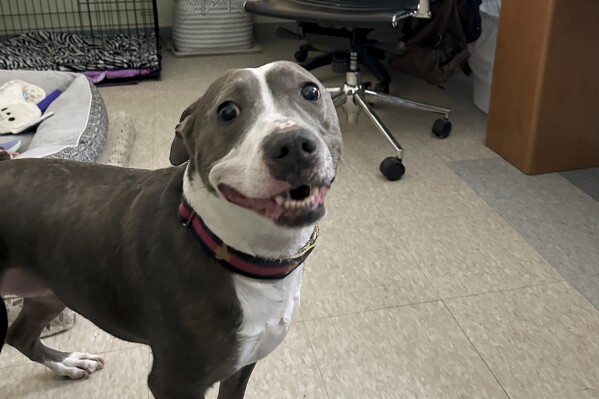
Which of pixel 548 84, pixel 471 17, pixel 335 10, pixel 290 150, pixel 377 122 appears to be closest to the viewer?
pixel 290 150

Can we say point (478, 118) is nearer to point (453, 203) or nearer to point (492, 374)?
point (453, 203)

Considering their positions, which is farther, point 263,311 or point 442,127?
point 442,127

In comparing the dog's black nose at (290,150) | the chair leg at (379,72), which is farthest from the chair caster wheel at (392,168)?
the dog's black nose at (290,150)

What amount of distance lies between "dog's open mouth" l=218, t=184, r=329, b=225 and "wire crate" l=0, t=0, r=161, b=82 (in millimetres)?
2705

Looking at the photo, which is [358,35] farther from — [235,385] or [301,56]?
[235,385]

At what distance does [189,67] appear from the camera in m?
3.63

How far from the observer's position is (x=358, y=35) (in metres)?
2.62

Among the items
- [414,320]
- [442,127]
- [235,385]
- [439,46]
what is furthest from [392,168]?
[235,385]

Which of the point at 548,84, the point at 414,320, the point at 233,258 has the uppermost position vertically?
the point at 233,258

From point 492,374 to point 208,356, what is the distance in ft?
2.53

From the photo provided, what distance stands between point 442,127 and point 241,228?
1910 mm

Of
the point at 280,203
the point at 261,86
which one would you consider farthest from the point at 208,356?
the point at 261,86

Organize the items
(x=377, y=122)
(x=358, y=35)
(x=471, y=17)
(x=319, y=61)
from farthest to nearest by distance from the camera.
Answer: (x=319, y=61) → (x=471, y=17) → (x=358, y=35) → (x=377, y=122)

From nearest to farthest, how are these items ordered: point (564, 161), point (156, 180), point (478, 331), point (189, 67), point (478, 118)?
1. point (156, 180)
2. point (478, 331)
3. point (564, 161)
4. point (478, 118)
5. point (189, 67)
